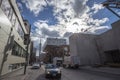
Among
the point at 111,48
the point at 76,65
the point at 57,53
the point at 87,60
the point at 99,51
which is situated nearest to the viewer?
the point at 76,65

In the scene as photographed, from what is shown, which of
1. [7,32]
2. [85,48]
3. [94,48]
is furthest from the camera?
[94,48]

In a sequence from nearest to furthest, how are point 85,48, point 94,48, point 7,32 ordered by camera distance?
1. point 7,32
2. point 85,48
3. point 94,48

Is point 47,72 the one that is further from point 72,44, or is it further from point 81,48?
point 72,44

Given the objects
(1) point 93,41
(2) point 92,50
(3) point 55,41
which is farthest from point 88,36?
(3) point 55,41

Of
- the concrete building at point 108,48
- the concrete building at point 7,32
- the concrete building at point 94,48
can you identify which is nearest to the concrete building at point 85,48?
the concrete building at point 94,48

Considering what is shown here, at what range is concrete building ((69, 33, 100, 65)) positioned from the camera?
3669cm

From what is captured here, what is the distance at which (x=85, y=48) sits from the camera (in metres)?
Result: 38.0

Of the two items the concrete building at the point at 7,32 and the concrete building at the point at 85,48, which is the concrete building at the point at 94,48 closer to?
the concrete building at the point at 85,48

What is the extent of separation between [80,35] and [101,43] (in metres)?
7.67

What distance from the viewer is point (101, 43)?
39406mm

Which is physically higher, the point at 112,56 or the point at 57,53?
the point at 57,53

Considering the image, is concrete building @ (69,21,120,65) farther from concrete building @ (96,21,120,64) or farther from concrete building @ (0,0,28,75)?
concrete building @ (0,0,28,75)

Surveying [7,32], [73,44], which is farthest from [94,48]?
[7,32]

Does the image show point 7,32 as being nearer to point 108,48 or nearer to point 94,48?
point 108,48
